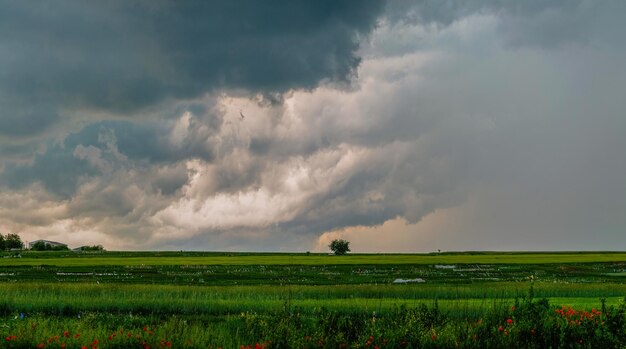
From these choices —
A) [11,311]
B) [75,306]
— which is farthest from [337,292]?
[11,311]

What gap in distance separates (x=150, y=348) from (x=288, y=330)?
3.49 m

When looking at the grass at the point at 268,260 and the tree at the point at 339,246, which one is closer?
the grass at the point at 268,260

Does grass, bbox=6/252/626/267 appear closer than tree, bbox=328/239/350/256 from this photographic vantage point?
Yes

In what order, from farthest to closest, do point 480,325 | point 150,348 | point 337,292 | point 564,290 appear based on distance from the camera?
point 564,290 → point 337,292 → point 480,325 → point 150,348

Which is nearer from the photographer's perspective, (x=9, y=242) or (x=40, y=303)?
(x=40, y=303)

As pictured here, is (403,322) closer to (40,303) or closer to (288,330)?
(288,330)

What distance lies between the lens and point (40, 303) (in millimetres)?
27859

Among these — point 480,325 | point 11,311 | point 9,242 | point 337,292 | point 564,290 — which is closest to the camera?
point 480,325

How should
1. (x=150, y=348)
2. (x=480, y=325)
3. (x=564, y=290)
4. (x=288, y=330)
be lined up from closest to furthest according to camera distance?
(x=150, y=348)
(x=288, y=330)
(x=480, y=325)
(x=564, y=290)

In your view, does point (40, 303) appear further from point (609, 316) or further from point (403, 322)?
point (609, 316)

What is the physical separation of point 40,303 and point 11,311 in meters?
1.46

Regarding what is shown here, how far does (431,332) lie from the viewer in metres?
16.0

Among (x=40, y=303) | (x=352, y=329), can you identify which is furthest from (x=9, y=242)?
(x=352, y=329)

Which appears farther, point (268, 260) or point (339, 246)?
point (339, 246)
